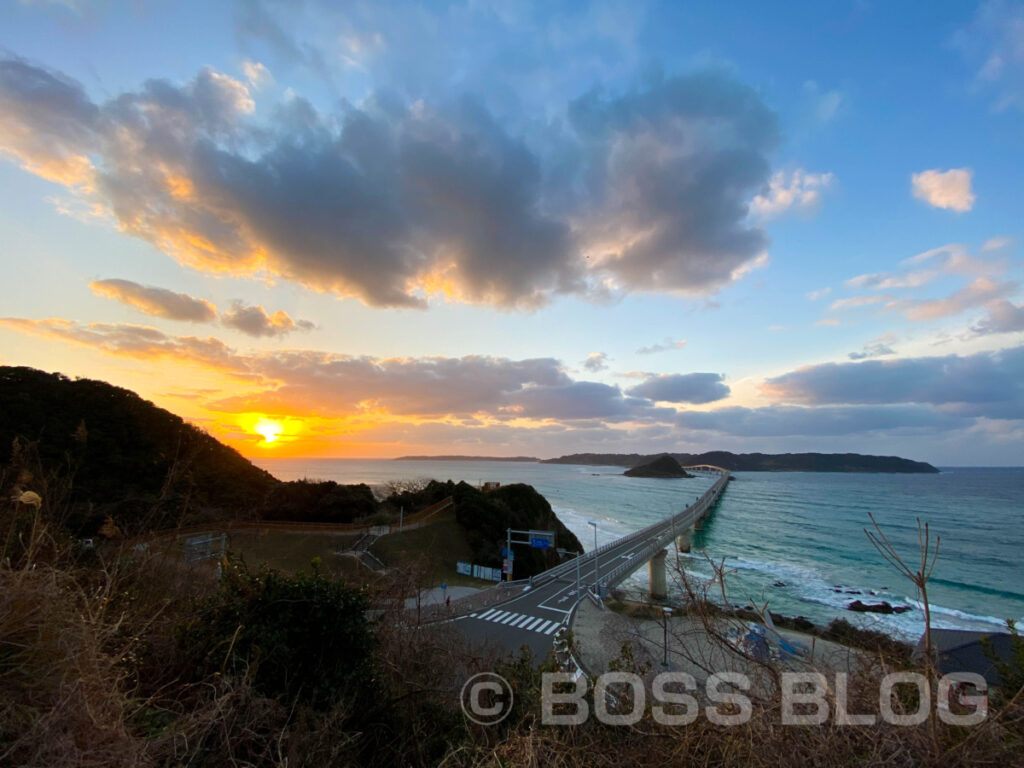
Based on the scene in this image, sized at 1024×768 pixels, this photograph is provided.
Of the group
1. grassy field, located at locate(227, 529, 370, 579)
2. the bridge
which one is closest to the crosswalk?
the bridge

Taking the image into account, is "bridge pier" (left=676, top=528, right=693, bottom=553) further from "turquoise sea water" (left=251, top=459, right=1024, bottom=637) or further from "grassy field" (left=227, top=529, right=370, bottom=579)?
"grassy field" (left=227, top=529, right=370, bottom=579)

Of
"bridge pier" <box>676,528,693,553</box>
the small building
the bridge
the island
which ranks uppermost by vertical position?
the small building

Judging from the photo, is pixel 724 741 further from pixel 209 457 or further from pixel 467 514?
pixel 209 457

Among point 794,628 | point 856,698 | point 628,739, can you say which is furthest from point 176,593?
point 794,628

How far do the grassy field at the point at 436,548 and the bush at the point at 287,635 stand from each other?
2216 cm

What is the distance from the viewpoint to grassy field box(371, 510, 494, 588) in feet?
103

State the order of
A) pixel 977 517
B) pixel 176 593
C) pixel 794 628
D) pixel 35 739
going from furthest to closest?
pixel 977 517, pixel 794 628, pixel 176 593, pixel 35 739

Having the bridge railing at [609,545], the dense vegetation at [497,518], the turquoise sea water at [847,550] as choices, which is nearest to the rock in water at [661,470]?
the turquoise sea water at [847,550]

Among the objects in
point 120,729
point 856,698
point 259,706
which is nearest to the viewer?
point 120,729

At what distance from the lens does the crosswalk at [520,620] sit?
2103 centimetres

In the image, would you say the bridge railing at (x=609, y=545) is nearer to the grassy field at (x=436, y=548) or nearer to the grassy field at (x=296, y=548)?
the grassy field at (x=436, y=548)

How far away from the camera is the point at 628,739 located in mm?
4836

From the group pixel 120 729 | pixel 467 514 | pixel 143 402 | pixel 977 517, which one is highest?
pixel 143 402

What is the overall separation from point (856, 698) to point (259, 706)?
21.6 feet
